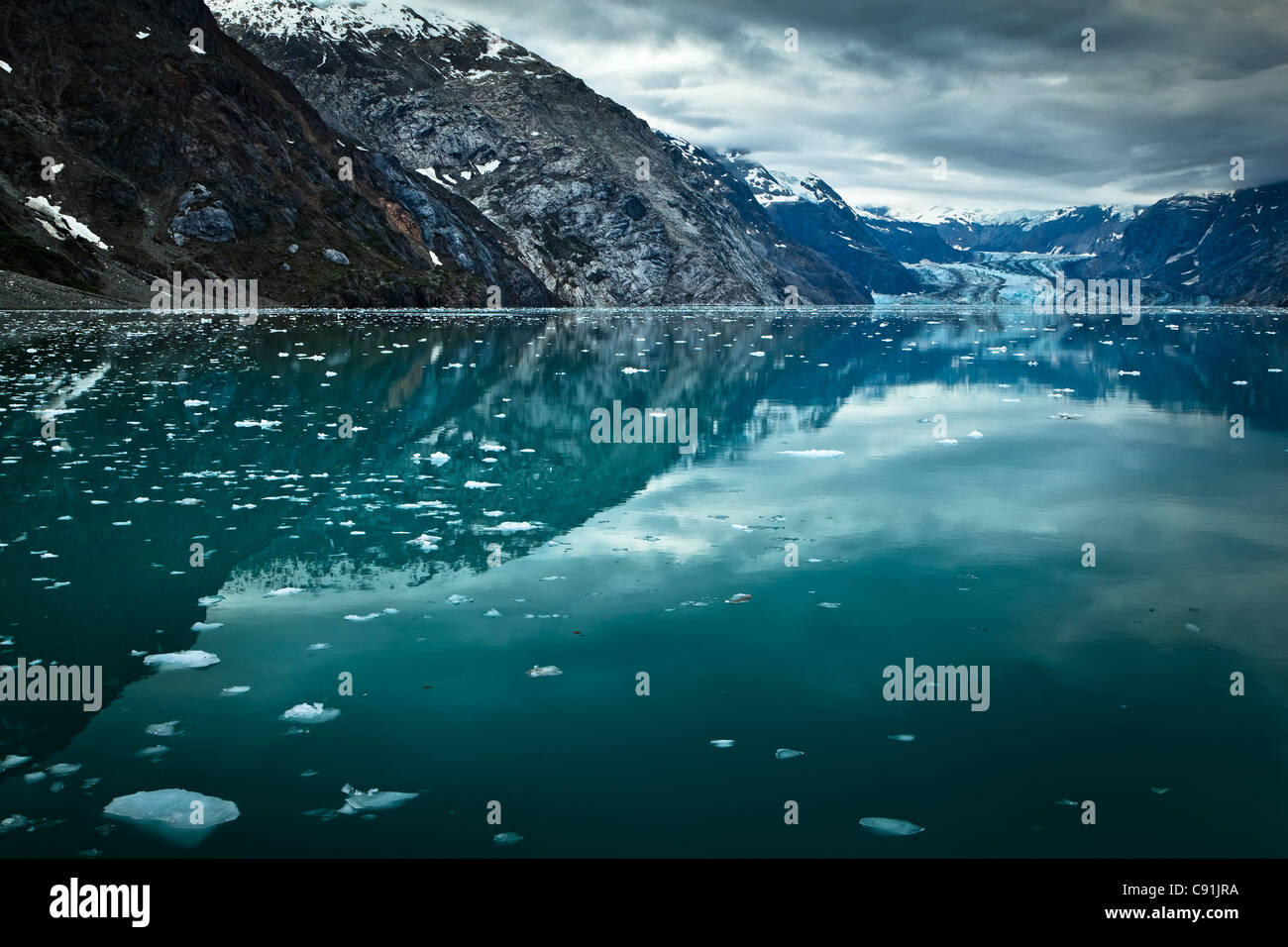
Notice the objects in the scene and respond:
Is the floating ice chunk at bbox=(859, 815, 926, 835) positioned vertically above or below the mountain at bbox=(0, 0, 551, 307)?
below

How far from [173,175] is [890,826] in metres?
149

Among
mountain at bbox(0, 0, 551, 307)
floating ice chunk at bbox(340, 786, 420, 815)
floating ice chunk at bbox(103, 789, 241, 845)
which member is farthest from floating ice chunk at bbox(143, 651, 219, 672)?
mountain at bbox(0, 0, 551, 307)

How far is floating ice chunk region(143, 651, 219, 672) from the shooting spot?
9.45m

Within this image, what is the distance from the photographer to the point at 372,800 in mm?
7004

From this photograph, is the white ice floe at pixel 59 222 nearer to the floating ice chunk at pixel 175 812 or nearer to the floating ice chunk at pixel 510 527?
the floating ice chunk at pixel 510 527

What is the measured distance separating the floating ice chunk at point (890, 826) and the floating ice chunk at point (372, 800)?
3429mm

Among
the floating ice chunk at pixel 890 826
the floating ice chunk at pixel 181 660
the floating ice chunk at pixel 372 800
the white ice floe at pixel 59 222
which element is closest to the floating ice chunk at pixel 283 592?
the floating ice chunk at pixel 181 660

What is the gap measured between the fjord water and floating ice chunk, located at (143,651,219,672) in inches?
5.5

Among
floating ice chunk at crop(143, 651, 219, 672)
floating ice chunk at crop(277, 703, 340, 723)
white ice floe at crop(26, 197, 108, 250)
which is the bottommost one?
floating ice chunk at crop(277, 703, 340, 723)

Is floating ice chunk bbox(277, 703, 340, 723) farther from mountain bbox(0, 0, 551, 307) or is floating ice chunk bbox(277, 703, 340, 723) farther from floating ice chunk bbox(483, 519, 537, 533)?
mountain bbox(0, 0, 551, 307)

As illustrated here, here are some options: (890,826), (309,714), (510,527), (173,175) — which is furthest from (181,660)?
(173,175)

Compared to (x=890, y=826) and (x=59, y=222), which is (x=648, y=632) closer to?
(x=890, y=826)

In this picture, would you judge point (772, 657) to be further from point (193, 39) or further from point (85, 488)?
point (193, 39)

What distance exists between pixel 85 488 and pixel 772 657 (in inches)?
528
